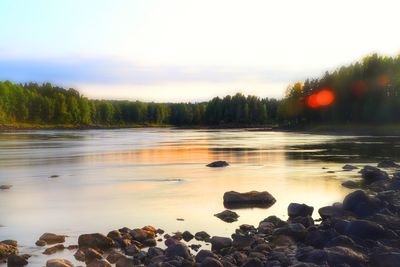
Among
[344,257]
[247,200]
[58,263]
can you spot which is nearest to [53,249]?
[58,263]

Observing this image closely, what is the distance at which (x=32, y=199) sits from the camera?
2838 cm

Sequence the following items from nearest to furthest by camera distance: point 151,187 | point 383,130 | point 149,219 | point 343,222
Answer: point 343,222, point 149,219, point 151,187, point 383,130

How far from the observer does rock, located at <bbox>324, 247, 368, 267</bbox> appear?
1348cm

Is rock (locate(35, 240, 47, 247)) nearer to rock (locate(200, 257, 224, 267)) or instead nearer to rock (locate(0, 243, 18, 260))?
rock (locate(0, 243, 18, 260))

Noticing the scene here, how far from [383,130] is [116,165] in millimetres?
91477

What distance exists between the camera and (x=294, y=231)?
17.0 meters

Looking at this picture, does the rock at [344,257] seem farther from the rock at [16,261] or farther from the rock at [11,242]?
the rock at [11,242]

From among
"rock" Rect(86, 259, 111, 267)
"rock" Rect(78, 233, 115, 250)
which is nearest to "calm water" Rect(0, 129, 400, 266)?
"rock" Rect(78, 233, 115, 250)

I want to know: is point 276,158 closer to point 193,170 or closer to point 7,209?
point 193,170

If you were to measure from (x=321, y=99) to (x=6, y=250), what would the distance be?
147407 mm

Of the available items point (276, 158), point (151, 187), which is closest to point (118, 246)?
point (151, 187)

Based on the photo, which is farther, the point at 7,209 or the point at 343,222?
the point at 7,209

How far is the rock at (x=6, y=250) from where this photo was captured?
53.6 ft

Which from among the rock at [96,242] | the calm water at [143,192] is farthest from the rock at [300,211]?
the rock at [96,242]
